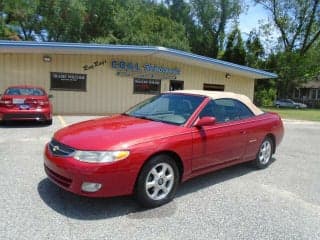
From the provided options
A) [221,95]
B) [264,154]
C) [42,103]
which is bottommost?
[264,154]

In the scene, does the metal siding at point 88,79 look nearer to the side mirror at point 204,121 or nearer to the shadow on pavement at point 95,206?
the shadow on pavement at point 95,206

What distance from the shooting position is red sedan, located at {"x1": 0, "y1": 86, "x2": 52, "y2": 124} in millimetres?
10719

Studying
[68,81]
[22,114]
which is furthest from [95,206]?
[68,81]

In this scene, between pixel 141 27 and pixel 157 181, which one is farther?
pixel 141 27

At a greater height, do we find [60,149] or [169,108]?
[169,108]

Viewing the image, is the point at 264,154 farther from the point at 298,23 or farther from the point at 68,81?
the point at 298,23

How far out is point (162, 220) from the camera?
4.10m

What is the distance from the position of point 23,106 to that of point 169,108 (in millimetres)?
6974

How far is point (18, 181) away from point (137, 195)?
2.15m

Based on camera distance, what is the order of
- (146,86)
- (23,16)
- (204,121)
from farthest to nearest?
1. (23,16)
2. (146,86)
3. (204,121)

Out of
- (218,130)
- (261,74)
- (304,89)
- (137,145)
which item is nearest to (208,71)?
(261,74)

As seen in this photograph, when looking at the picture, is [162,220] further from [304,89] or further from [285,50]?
[304,89]

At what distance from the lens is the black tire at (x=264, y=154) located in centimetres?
659

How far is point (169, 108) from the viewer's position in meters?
5.59
